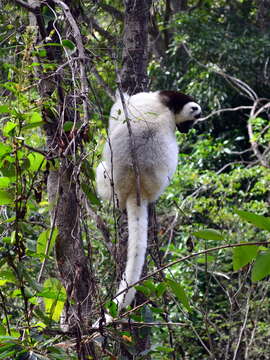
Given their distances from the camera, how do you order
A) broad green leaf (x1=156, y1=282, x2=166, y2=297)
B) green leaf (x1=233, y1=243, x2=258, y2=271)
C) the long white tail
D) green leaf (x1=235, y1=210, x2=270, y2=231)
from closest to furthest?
green leaf (x1=235, y1=210, x2=270, y2=231), green leaf (x1=233, y1=243, x2=258, y2=271), broad green leaf (x1=156, y1=282, x2=166, y2=297), the long white tail

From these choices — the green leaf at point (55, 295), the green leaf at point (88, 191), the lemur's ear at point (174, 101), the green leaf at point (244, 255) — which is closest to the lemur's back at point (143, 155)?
the lemur's ear at point (174, 101)

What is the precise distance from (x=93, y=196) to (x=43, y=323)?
1.55 ft

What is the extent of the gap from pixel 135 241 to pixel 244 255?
1.78 m

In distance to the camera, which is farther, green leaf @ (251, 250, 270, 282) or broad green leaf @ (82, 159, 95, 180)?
broad green leaf @ (82, 159, 95, 180)

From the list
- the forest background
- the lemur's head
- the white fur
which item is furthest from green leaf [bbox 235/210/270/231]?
the lemur's head

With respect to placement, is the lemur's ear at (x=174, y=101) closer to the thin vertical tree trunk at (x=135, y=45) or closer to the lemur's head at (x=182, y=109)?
the lemur's head at (x=182, y=109)

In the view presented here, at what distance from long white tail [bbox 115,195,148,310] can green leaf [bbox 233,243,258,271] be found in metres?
1.39

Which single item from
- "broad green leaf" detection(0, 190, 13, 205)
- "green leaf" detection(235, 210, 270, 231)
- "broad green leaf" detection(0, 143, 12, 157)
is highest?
"broad green leaf" detection(0, 143, 12, 157)

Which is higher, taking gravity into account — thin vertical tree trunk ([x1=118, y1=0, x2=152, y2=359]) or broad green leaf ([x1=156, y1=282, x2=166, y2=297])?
thin vertical tree trunk ([x1=118, y1=0, x2=152, y2=359])

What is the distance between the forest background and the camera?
5.90 feet

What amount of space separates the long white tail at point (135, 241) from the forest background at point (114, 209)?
0.07 metres

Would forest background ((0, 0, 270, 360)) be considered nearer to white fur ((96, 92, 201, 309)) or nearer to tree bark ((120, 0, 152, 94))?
tree bark ((120, 0, 152, 94))

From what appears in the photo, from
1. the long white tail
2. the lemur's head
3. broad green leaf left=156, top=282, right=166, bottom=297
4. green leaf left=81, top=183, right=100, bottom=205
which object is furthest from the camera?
the lemur's head

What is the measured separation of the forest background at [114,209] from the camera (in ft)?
5.90
